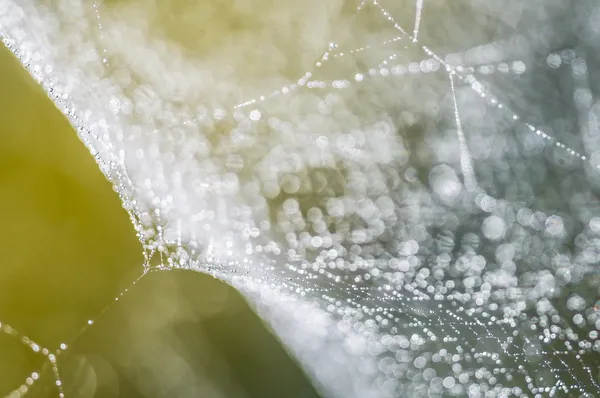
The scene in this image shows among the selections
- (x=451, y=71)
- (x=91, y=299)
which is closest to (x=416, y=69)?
(x=451, y=71)

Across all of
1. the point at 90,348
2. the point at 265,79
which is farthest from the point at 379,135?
the point at 90,348

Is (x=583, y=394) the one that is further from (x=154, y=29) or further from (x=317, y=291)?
(x=154, y=29)

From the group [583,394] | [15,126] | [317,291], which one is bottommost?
[583,394]

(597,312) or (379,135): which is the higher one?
(379,135)

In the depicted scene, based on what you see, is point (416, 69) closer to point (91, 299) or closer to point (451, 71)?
point (451, 71)
